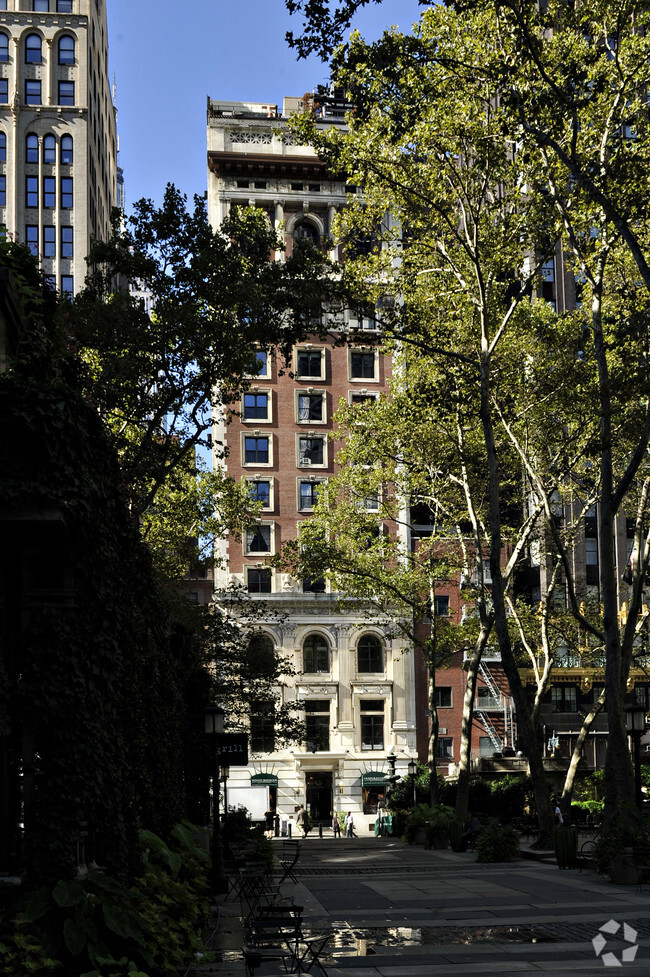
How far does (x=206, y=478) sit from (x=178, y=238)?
65.0 ft

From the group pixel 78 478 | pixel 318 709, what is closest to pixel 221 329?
pixel 78 478

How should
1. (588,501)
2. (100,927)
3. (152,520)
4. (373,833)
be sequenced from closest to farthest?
(100,927) → (588,501) → (152,520) → (373,833)

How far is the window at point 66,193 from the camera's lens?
77188 mm

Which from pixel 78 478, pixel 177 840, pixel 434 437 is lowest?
pixel 177 840

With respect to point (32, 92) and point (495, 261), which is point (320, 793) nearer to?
point (495, 261)

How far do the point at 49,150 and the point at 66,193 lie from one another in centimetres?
323

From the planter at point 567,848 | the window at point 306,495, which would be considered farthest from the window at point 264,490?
the planter at point 567,848

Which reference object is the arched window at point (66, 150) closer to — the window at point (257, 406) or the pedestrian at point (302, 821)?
the window at point (257, 406)

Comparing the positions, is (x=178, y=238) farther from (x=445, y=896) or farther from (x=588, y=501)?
(x=588, y=501)

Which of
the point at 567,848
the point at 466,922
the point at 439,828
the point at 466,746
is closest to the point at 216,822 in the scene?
the point at 466,922

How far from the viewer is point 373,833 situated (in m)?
64.7

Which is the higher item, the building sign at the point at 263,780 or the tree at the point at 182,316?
the tree at the point at 182,316

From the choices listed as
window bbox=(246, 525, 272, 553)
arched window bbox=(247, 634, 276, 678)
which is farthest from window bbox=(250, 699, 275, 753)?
window bbox=(246, 525, 272, 553)

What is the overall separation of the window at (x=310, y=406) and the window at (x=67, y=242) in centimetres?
1941
